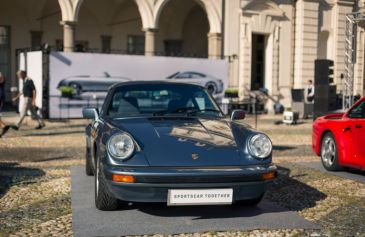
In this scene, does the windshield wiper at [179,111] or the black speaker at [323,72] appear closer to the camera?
the windshield wiper at [179,111]

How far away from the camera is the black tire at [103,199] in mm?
5183

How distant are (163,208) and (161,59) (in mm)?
14593

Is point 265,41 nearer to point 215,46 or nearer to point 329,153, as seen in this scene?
point 215,46

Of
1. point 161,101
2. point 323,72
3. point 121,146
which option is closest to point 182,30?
point 323,72

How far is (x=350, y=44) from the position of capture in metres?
17.6

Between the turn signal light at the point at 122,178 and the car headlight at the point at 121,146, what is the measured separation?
17 cm

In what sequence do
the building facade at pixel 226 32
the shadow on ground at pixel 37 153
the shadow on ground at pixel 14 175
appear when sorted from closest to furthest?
the shadow on ground at pixel 14 175 < the shadow on ground at pixel 37 153 < the building facade at pixel 226 32

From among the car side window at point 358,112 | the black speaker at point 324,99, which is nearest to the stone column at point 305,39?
the black speaker at point 324,99

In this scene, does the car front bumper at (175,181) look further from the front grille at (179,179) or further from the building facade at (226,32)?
the building facade at (226,32)

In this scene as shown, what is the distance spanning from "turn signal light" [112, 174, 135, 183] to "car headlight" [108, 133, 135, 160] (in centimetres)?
17

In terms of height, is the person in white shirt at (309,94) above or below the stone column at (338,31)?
below

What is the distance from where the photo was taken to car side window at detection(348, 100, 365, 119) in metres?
7.60

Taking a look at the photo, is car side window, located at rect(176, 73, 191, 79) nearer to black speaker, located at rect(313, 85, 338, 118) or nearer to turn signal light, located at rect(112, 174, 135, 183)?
black speaker, located at rect(313, 85, 338, 118)

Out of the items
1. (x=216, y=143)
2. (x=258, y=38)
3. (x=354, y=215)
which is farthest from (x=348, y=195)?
(x=258, y=38)
